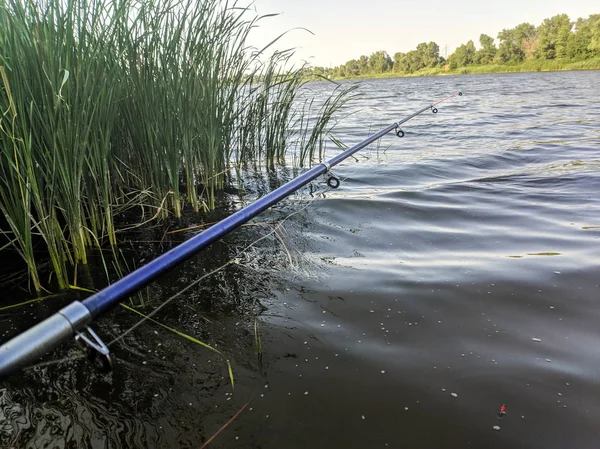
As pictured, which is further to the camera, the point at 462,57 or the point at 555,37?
the point at 462,57

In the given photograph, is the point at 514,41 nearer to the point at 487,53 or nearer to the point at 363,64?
the point at 487,53

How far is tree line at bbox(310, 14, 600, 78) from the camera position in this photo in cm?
6157

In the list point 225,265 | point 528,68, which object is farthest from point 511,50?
point 225,265

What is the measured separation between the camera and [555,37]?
223 feet

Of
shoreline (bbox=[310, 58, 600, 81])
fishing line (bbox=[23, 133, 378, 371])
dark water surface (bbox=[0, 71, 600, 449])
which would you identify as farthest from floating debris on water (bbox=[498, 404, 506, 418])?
shoreline (bbox=[310, 58, 600, 81])

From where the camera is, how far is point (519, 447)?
133 cm

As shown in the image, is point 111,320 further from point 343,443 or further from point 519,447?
point 519,447

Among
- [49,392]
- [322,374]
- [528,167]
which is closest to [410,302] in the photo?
[322,374]

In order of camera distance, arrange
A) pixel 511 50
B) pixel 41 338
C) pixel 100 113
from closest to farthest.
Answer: pixel 41 338 → pixel 100 113 → pixel 511 50

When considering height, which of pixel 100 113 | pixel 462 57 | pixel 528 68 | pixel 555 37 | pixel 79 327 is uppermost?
pixel 555 37

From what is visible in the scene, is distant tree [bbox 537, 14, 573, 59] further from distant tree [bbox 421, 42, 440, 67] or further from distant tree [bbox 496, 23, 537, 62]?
distant tree [bbox 421, 42, 440, 67]

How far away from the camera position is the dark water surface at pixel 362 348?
1.42 meters

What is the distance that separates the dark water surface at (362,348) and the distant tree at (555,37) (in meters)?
77.7

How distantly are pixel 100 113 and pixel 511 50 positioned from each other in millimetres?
88787
